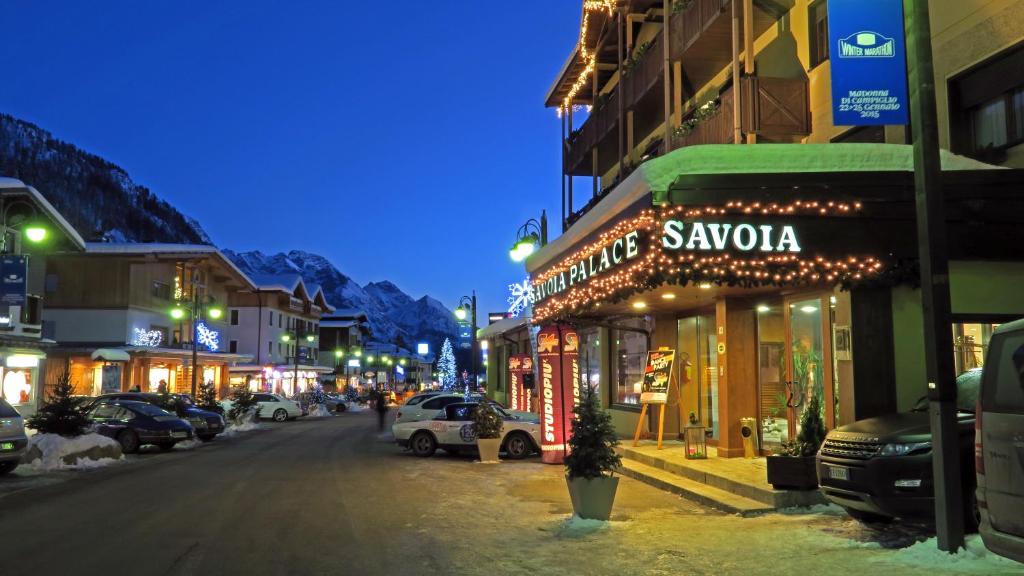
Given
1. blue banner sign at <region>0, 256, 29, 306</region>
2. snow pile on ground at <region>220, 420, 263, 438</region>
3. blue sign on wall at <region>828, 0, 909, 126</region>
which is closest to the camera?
blue sign on wall at <region>828, 0, 909, 126</region>

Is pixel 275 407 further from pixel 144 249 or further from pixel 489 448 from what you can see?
pixel 489 448

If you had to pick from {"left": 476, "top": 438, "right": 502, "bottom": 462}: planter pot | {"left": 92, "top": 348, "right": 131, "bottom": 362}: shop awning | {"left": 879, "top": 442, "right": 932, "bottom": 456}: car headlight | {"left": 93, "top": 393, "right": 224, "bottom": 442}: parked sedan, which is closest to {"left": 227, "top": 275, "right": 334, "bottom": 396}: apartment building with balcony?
{"left": 92, "top": 348, "right": 131, "bottom": 362}: shop awning

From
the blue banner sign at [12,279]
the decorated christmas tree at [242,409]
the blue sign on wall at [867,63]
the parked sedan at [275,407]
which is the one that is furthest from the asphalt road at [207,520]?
the parked sedan at [275,407]

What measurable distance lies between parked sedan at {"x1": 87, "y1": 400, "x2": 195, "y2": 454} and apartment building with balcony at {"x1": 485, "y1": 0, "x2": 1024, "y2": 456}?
11396 mm

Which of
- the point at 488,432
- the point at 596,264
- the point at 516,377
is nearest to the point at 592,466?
the point at 596,264

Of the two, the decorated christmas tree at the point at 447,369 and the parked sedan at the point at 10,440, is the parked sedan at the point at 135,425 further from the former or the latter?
the decorated christmas tree at the point at 447,369

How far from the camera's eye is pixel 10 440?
1559 centimetres

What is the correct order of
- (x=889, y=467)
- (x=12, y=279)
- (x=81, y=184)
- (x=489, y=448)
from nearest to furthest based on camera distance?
(x=889, y=467), (x=489, y=448), (x=12, y=279), (x=81, y=184)

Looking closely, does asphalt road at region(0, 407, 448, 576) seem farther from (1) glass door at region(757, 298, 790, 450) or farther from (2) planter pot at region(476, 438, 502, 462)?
(1) glass door at region(757, 298, 790, 450)

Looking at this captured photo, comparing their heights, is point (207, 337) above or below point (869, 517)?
above

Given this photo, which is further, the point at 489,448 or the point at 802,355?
the point at 489,448

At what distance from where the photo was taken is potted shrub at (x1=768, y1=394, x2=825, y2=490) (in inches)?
413

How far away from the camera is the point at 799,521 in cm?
972

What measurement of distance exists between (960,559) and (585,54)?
23.1m
